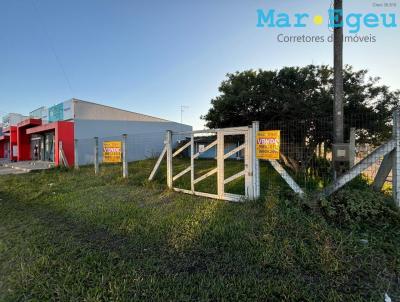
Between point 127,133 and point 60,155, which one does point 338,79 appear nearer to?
point 60,155

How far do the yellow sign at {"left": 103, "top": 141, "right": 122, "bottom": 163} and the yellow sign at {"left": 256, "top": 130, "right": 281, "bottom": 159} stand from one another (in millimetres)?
6272

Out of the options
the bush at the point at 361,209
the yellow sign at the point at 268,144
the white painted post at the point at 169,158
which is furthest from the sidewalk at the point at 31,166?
the bush at the point at 361,209

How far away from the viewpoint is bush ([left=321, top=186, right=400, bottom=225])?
3617 millimetres

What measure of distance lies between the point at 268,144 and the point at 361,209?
201 cm

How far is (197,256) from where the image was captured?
3.02 m

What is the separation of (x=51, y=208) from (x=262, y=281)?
18.0 feet

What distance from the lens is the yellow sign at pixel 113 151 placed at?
29.4 ft

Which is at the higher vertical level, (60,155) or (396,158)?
(396,158)

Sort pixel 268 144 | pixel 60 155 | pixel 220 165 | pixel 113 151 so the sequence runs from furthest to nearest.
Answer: pixel 60 155 → pixel 113 151 → pixel 220 165 → pixel 268 144

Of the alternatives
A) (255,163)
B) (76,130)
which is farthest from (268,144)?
(76,130)

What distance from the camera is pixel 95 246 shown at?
3312 mm

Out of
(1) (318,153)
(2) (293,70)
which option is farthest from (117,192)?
(2) (293,70)

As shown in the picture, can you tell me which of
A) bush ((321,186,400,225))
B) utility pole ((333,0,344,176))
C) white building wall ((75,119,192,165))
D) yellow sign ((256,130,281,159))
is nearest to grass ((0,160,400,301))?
bush ((321,186,400,225))

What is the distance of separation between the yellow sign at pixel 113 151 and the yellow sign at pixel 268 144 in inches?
247
